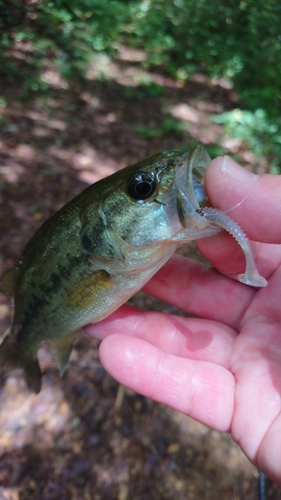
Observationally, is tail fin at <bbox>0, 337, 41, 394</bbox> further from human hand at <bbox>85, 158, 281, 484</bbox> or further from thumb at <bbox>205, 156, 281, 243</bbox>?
thumb at <bbox>205, 156, 281, 243</bbox>

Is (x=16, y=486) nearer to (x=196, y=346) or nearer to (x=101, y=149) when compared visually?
(x=196, y=346)

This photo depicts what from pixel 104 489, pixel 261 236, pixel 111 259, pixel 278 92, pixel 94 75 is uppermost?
pixel 261 236

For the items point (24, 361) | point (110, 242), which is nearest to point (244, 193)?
point (110, 242)

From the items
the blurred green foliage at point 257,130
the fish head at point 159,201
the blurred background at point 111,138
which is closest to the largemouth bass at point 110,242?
the fish head at point 159,201

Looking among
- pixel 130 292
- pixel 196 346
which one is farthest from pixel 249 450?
pixel 130 292

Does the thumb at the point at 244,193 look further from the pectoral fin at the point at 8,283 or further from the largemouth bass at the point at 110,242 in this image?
the pectoral fin at the point at 8,283

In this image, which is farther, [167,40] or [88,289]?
[167,40]

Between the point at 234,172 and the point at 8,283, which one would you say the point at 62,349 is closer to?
the point at 8,283
